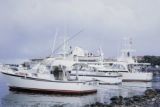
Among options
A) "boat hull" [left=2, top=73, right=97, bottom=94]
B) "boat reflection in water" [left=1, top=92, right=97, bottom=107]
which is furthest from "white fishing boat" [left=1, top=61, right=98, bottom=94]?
"boat reflection in water" [left=1, top=92, right=97, bottom=107]

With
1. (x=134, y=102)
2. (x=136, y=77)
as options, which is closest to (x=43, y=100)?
(x=134, y=102)

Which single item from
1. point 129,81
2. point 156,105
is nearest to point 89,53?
point 129,81

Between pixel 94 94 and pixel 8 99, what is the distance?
13843 mm

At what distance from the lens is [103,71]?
298 ft

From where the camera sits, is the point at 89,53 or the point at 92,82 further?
the point at 89,53

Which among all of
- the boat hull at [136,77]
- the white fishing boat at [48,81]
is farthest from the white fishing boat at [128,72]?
the white fishing boat at [48,81]

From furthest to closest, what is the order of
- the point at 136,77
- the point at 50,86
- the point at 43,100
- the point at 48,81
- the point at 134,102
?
the point at 136,77 → the point at 50,86 → the point at 48,81 → the point at 43,100 → the point at 134,102

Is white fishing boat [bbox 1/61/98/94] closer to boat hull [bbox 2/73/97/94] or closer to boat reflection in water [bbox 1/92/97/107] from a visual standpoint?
boat hull [bbox 2/73/97/94]

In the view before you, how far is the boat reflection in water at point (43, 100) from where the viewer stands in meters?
48.6

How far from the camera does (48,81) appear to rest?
2317 inches

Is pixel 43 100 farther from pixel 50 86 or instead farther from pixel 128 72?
pixel 128 72

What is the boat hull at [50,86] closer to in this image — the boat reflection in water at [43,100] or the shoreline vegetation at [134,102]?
the boat reflection in water at [43,100]

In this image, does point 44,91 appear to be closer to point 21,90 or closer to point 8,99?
point 21,90

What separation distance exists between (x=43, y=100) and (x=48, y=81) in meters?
6.47
